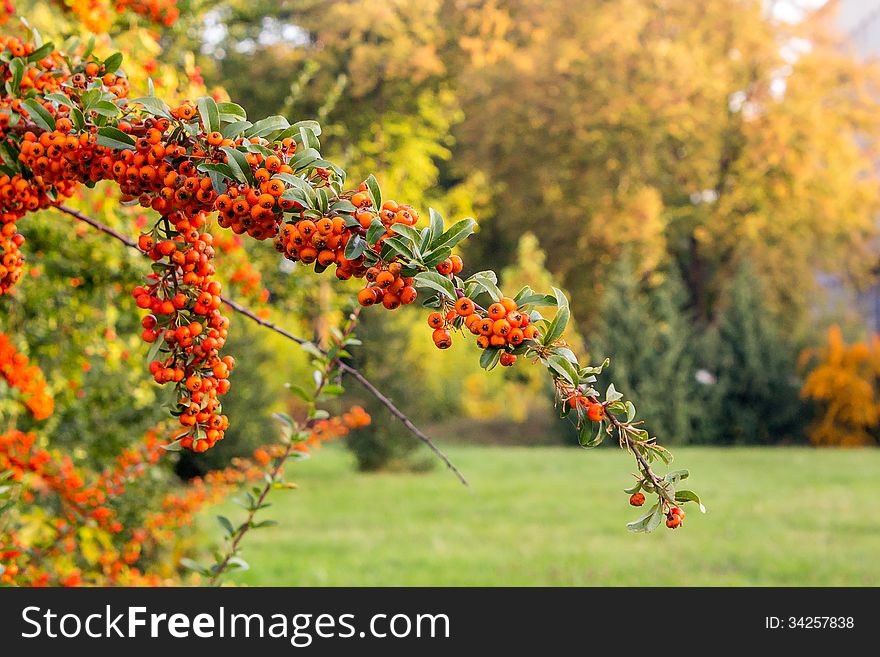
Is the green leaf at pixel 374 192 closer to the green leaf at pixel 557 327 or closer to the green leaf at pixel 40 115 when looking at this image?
the green leaf at pixel 557 327

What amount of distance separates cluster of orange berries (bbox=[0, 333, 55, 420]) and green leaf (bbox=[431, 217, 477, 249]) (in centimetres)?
159

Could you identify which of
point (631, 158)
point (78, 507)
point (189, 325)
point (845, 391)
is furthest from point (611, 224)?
point (189, 325)

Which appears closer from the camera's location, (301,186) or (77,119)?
(301,186)

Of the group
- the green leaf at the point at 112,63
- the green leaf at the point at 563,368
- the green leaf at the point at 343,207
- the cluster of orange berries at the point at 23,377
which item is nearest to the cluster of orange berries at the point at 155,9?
the cluster of orange berries at the point at 23,377

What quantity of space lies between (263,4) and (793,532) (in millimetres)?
10941

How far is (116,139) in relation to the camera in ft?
3.92

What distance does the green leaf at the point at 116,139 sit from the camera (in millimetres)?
1188

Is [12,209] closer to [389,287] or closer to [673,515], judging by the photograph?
[389,287]

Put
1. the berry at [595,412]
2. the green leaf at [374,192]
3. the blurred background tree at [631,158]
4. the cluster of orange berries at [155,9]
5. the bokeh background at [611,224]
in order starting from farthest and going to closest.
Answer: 1. the blurred background tree at [631,158]
2. the bokeh background at [611,224]
3. the cluster of orange berries at [155,9]
4. the green leaf at [374,192]
5. the berry at [595,412]

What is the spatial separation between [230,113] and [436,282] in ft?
1.34

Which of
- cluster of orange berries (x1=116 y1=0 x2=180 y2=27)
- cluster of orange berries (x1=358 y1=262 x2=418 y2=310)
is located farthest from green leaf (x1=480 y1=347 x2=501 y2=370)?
cluster of orange berries (x1=116 y1=0 x2=180 y2=27)

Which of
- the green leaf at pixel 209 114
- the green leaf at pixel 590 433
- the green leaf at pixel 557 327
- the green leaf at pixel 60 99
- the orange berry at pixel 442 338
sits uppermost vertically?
the green leaf at pixel 60 99

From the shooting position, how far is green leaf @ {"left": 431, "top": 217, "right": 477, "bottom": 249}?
1.11m

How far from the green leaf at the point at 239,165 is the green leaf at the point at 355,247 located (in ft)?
0.51
